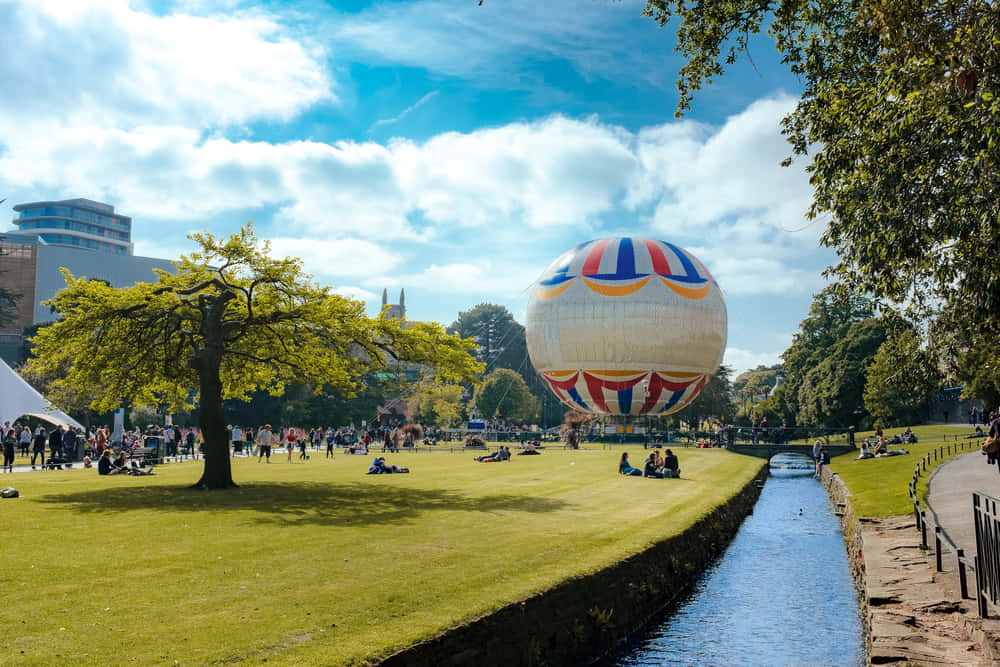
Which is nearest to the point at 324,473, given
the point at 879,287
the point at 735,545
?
the point at 735,545

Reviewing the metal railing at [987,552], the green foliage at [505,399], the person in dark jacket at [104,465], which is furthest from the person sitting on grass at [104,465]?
the green foliage at [505,399]

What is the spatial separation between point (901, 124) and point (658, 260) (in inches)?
1705

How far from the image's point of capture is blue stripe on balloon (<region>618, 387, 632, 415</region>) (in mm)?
55594

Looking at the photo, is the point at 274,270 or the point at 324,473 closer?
the point at 274,270

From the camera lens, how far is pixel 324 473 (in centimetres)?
3028

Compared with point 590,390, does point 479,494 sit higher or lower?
lower

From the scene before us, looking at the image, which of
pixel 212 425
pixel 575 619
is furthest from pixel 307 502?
pixel 575 619

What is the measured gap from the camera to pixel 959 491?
2206 centimetres

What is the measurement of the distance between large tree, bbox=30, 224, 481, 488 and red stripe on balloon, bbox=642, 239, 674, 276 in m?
32.2

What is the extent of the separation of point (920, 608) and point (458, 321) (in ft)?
499

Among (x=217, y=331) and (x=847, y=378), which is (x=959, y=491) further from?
(x=847, y=378)

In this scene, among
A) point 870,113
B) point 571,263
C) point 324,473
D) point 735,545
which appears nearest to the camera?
point 870,113

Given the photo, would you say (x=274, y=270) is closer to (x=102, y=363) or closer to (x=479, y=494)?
(x=102, y=363)

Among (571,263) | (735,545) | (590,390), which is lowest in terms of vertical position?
(735,545)
